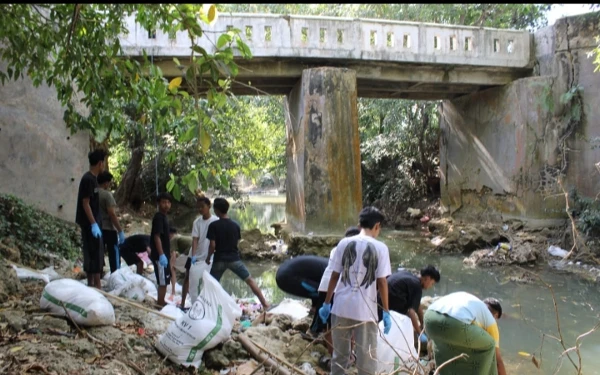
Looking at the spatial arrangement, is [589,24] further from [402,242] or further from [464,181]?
[402,242]

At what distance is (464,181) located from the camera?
492 inches

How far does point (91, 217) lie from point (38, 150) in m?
3.66

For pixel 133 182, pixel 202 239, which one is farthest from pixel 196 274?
pixel 133 182

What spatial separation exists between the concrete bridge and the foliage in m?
3.65

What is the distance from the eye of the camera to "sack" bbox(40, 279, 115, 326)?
10.8 feet

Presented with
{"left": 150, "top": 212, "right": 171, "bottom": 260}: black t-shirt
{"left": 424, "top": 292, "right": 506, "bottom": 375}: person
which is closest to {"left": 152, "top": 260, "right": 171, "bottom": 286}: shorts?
{"left": 150, "top": 212, "right": 171, "bottom": 260}: black t-shirt

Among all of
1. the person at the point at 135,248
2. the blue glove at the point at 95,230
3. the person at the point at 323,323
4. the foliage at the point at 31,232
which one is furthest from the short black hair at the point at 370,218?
the foliage at the point at 31,232

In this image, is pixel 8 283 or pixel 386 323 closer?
pixel 386 323

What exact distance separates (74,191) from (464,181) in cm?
946

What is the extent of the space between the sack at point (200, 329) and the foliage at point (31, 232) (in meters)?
3.32

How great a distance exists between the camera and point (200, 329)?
3293mm

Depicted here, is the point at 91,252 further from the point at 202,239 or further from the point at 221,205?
the point at 221,205

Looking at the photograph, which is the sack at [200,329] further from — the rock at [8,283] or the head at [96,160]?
the head at [96,160]

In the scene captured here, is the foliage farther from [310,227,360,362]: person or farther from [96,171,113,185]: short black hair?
[310,227,360,362]: person
